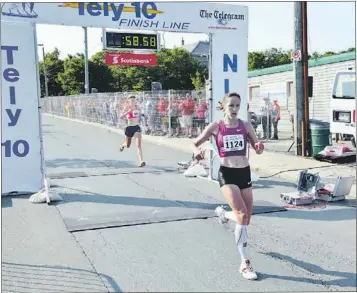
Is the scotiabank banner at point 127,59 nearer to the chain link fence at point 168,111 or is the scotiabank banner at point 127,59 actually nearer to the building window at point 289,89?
the chain link fence at point 168,111

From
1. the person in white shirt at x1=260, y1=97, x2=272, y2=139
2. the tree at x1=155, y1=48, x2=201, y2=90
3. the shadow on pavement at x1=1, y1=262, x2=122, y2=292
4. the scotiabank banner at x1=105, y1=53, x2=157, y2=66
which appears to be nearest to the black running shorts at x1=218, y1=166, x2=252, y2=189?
the shadow on pavement at x1=1, y1=262, x2=122, y2=292

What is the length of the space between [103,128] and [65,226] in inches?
803

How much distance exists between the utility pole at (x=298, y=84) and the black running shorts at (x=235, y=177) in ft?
27.2

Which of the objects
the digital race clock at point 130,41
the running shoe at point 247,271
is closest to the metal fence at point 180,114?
the digital race clock at point 130,41

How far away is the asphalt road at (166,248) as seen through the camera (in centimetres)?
424

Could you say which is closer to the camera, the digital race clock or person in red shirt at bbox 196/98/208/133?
the digital race clock

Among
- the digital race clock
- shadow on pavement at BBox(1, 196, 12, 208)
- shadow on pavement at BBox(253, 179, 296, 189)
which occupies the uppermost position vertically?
the digital race clock

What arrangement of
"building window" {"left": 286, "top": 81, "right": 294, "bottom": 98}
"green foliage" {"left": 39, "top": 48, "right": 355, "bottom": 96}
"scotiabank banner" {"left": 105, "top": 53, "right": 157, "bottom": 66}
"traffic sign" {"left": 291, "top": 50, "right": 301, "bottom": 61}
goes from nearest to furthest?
1. "scotiabank banner" {"left": 105, "top": 53, "right": 157, "bottom": 66}
2. "traffic sign" {"left": 291, "top": 50, "right": 301, "bottom": 61}
3. "building window" {"left": 286, "top": 81, "right": 294, "bottom": 98}
4. "green foliage" {"left": 39, "top": 48, "right": 355, "bottom": 96}

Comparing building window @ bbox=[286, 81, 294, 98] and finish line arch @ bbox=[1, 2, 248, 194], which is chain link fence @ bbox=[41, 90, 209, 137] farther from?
finish line arch @ bbox=[1, 2, 248, 194]

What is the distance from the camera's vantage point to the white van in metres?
12.2

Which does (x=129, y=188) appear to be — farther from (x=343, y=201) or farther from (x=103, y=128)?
(x=103, y=128)

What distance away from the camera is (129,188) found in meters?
8.74

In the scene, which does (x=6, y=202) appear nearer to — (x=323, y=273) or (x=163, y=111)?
(x=323, y=273)

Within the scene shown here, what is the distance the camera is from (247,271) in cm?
436
